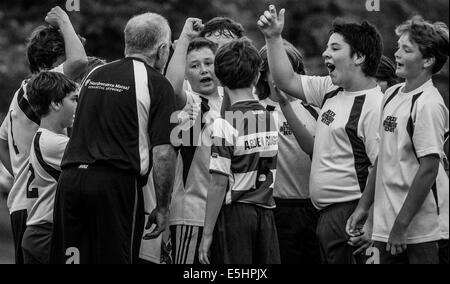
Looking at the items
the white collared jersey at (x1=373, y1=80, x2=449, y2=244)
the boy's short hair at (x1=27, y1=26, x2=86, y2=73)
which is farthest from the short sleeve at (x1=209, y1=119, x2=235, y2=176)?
the boy's short hair at (x1=27, y1=26, x2=86, y2=73)

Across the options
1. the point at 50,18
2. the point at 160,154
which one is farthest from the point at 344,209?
the point at 50,18

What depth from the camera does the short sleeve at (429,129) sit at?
5.97 m

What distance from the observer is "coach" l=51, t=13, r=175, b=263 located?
6414mm

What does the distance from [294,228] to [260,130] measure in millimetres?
988

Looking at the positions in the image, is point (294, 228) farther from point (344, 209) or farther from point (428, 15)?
point (428, 15)

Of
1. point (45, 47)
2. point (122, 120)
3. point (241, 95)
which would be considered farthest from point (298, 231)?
point (45, 47)

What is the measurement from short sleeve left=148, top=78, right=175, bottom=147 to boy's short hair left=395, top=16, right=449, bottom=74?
5.27ft

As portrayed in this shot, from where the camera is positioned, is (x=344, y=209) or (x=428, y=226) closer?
(x=428, y=226)

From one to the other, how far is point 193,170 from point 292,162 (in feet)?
2.46

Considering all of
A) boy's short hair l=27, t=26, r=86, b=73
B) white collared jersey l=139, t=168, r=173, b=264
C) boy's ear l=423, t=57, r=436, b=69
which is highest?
boy's short hair l=27, t=26, r=86, b=73

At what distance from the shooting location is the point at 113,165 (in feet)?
21.1

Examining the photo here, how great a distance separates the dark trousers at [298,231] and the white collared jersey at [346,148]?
1.69ft

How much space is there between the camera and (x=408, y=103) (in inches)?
242

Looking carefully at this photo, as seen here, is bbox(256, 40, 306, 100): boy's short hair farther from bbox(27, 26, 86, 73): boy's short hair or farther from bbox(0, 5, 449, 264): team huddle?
bbox(27, 26, 86, 73): boy's short hair
